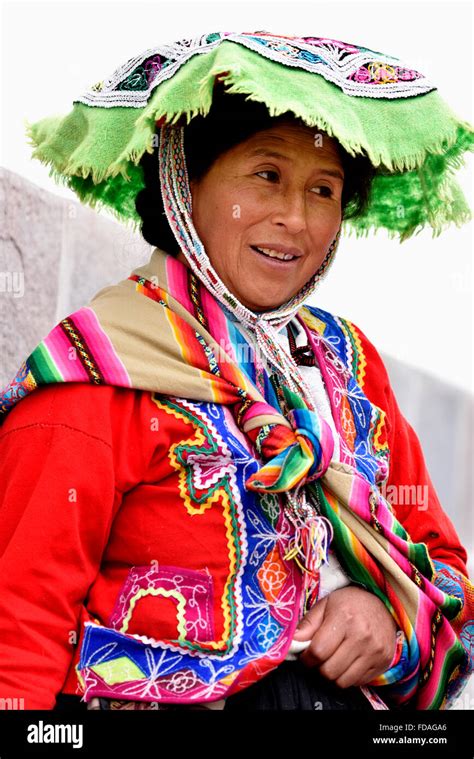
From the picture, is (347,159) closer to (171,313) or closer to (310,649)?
(171,313)

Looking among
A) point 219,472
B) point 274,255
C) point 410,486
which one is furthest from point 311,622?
point 274,255

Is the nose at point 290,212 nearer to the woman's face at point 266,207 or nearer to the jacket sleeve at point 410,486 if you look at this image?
the woman's face at point 266,207

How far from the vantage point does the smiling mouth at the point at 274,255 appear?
2186 millimetres

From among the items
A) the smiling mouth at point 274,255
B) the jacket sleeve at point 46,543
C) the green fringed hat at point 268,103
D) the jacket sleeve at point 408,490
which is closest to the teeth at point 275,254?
the smiling mouth at point 274,255

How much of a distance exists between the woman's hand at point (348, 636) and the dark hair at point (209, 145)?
758mm

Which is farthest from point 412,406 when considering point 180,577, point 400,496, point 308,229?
point 180,577

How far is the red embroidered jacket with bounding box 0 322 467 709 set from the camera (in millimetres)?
1861

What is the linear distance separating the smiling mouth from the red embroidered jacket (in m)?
0.38

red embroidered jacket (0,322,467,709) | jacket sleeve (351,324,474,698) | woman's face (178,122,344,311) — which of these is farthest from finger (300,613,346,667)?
woman's face (178,122,344,311)

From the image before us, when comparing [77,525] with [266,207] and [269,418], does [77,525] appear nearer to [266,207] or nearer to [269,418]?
[269,418]

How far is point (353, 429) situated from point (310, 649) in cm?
48

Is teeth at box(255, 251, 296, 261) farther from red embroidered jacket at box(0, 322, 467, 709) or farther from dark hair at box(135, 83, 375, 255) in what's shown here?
red embroidered jacket at box(0, 322, 467, 709)

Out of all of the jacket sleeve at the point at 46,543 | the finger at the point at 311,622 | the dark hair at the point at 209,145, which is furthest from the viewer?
the dark hair at the point at 209,145

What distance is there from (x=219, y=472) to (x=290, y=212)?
520 millimetres
